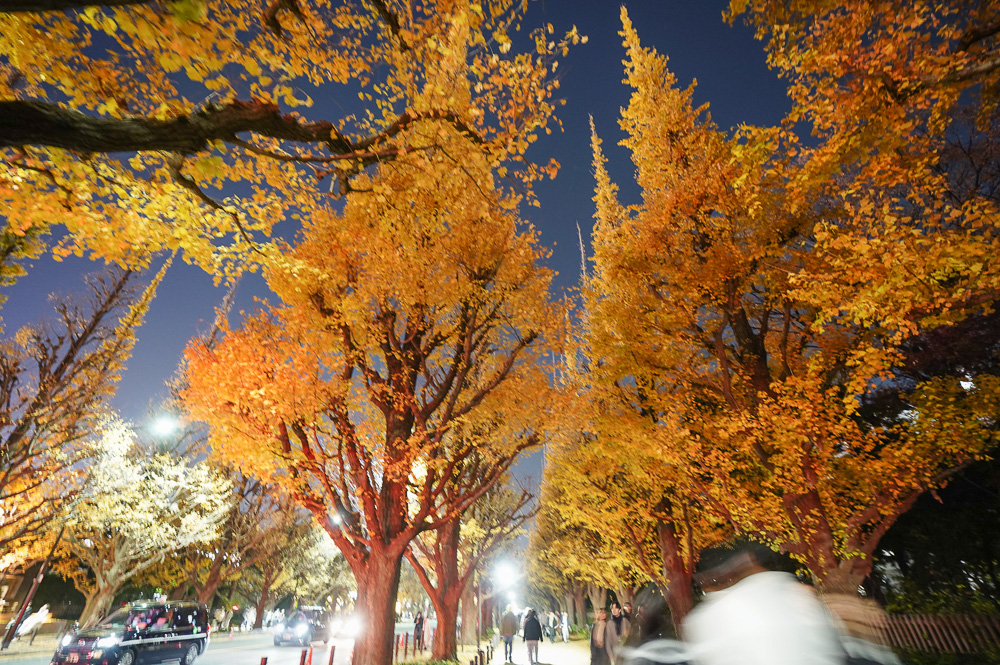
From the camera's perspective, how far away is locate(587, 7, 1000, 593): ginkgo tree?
7.20 m

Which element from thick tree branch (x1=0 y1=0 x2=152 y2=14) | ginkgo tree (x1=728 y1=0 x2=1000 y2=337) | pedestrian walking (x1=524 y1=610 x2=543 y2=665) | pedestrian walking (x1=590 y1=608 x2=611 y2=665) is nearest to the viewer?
thick tree branch (x1=0 y1=0 x2=152 y2=14)

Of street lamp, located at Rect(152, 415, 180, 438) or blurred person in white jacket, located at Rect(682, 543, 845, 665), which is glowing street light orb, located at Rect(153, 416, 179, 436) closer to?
street lamp, located at Rect(152, 415, 180, 438)

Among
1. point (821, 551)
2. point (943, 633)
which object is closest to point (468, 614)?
point (943, 633)

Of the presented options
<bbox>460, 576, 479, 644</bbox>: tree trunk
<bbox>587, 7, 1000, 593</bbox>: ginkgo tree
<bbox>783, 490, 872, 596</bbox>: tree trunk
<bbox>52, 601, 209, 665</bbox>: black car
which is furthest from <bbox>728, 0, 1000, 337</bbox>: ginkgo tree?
<bbox>460, 576, 479, 644</bbox>: tree trunk

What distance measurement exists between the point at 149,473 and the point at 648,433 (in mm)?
24557

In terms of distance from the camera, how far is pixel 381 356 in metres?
9.45

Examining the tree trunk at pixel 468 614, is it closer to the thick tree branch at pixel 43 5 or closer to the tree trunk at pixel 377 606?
the tree trunk at pixel 377 606

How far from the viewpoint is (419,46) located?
17.9 ft

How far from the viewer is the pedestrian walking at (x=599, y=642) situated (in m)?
8.88

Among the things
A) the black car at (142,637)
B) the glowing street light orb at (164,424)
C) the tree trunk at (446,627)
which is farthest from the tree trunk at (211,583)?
the tree trunk at (446,627)

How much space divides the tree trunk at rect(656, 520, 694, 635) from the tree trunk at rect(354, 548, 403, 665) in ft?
23.4

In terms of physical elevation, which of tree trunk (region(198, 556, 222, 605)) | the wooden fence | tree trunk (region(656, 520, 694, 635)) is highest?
tree trunk (region(198, 556, 222, 605))

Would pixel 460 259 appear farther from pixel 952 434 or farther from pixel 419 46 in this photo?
pixel 952 434

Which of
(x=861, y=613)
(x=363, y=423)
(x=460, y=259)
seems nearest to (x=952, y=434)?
(x=861, y=613)
